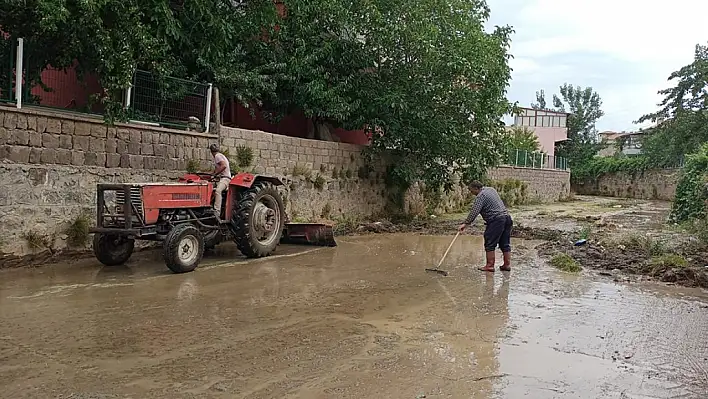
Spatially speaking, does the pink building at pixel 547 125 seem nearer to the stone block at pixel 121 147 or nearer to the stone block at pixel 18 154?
the stone block at pixel 121 147

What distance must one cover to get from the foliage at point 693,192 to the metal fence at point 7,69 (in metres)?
14.6

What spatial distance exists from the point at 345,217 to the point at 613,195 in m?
35.3

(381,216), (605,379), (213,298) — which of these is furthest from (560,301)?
(381,216)

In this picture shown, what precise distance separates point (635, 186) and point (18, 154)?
141 feet

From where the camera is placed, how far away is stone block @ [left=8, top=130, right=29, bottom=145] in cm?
819

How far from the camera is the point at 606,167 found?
148 feet

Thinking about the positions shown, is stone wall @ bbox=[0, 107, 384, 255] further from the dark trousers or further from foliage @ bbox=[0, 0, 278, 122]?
the dark trousers

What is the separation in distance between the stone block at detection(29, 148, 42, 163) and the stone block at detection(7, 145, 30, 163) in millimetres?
61

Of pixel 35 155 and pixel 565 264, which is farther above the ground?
pixel 35 155

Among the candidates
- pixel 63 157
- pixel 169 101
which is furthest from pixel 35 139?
pixel 169 101

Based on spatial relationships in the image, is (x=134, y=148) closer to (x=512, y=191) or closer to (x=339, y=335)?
(x=339, y=335)

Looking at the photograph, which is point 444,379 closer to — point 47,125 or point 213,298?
point 213,298

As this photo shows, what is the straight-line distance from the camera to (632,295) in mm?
7504

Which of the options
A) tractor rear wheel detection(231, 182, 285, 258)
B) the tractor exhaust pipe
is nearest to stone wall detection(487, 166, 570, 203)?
the tractor exhaust pipe
